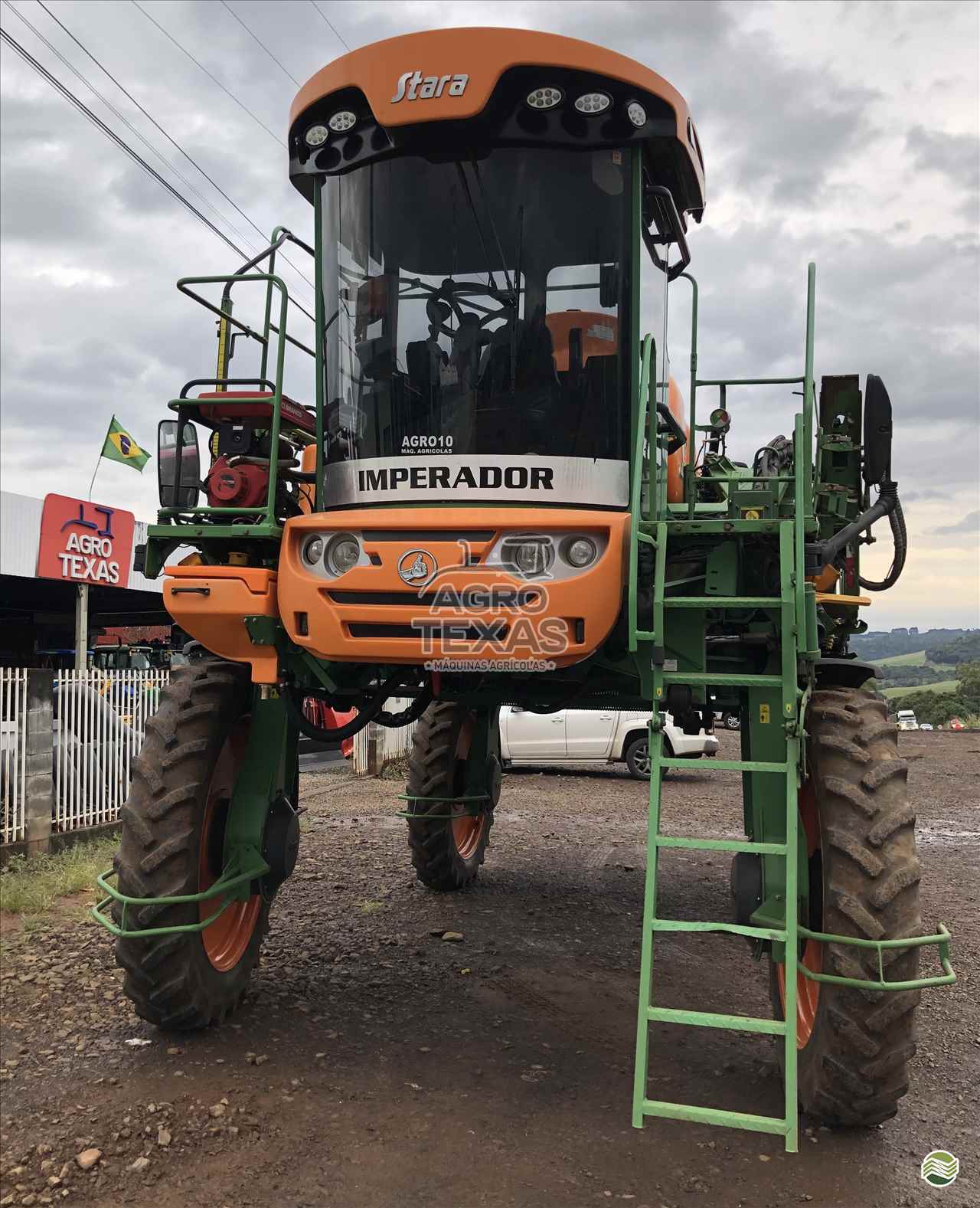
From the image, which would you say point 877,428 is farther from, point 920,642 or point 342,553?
point 920,642

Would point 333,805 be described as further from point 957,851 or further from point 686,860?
point 957,851

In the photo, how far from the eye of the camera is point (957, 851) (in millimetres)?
9602

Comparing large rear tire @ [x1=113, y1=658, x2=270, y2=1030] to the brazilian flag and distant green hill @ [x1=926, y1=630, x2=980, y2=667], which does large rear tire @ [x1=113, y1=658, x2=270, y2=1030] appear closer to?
the brazilian flag

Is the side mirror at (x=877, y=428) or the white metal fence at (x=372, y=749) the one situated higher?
the side mirror at (x=877, y=428)

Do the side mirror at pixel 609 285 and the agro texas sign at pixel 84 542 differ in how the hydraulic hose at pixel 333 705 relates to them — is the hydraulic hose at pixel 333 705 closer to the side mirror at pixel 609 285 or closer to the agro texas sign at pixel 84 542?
the side mirror at pixel 609 285

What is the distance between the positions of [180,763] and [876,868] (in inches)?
115

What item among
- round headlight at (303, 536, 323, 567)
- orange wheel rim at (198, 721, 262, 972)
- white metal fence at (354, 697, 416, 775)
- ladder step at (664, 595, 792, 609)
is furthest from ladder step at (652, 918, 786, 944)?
white metal fence at (354, 697, 416, 775)

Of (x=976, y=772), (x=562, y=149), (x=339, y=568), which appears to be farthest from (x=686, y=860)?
(x=976, y=772)

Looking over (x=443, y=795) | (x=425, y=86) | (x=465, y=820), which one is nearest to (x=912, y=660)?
(x=465, y=820)

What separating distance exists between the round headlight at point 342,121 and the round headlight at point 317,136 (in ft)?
0.16

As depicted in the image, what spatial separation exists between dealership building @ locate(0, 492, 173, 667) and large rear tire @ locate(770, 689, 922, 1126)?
10552 millimetres

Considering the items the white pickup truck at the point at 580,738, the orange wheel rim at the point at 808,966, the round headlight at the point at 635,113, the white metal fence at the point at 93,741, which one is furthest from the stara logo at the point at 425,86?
the white pickup truck at the point at 580,738

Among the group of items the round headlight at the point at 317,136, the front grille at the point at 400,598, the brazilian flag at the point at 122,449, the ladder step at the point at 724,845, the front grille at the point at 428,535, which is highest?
the brazilian flag at the point at 122,449

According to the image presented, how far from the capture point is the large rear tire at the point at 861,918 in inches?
143
